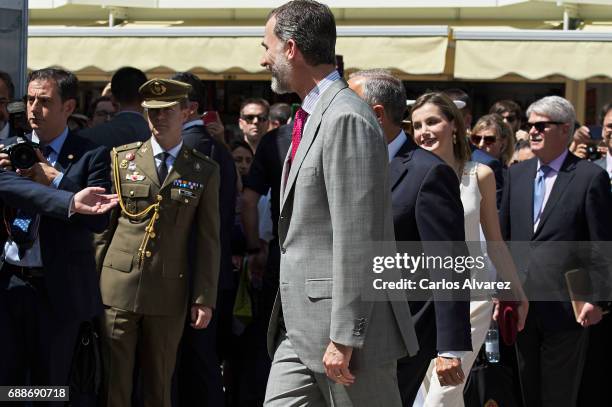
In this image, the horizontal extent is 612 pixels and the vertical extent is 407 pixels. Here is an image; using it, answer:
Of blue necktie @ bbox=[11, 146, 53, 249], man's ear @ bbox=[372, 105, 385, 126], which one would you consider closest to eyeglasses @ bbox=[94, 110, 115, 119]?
blue necktie @ bbox=[11, 146, 53, 249]

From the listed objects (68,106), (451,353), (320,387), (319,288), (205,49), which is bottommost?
(320,387)

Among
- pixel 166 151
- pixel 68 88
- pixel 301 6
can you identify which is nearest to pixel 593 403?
pixel 166 151

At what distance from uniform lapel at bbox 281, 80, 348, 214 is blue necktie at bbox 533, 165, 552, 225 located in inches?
131

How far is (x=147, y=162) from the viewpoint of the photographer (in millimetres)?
6090

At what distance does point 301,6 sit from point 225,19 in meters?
7.98

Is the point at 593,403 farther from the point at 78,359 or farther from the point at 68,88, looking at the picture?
the point at 68,88

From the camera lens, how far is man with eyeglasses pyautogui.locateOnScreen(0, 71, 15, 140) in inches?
231

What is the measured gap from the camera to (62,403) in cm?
557

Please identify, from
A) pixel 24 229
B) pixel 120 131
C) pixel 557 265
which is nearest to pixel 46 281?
pixel 24 229

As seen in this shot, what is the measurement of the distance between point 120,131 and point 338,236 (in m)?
3.40

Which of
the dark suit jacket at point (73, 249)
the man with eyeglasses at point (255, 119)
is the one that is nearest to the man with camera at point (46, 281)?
the dark suit jacket at point (73, 249)

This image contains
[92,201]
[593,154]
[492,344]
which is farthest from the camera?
[593,154]

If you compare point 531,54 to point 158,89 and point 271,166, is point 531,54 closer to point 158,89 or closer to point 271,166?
point 271,166

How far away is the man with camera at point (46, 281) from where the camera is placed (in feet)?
17.9
